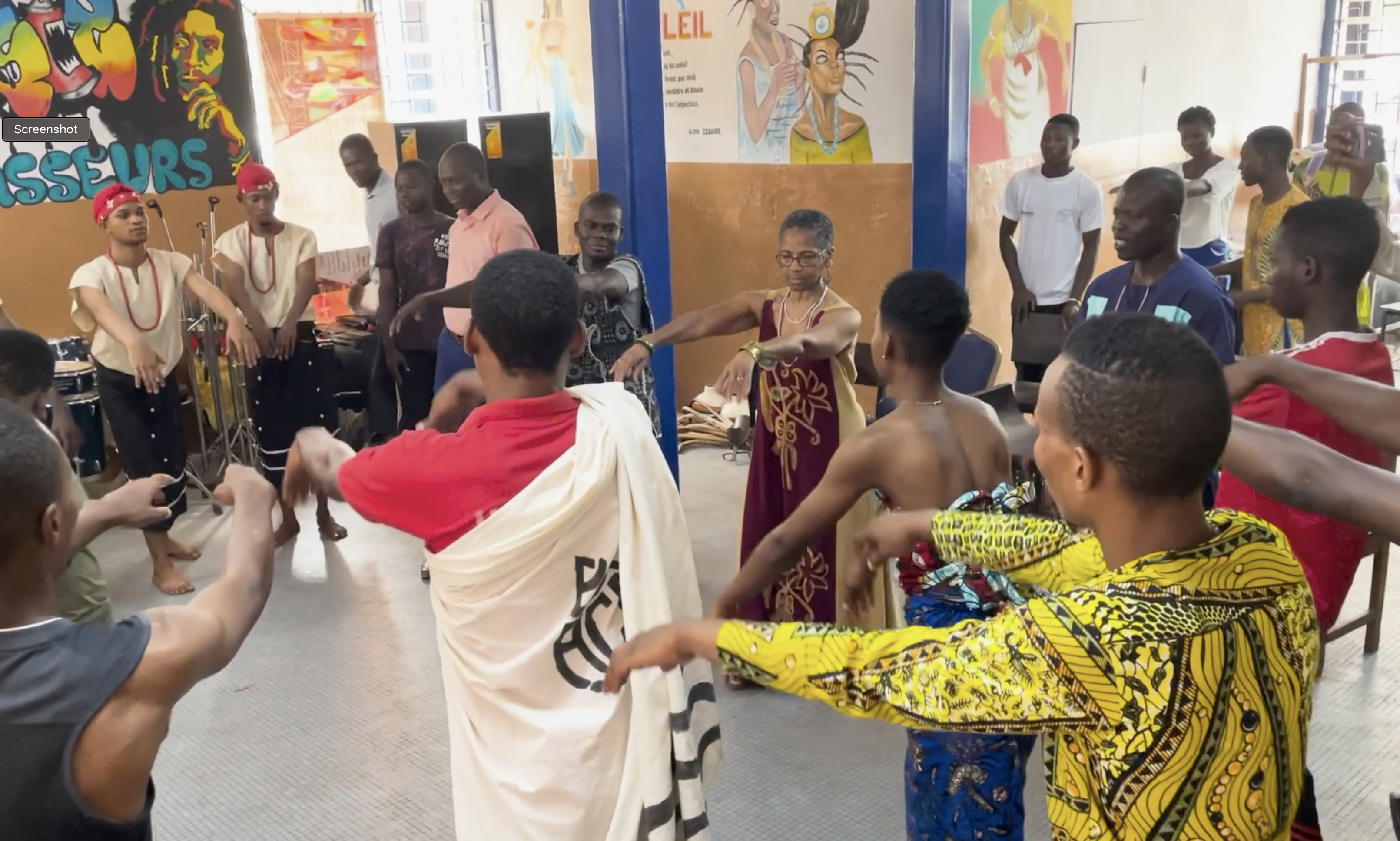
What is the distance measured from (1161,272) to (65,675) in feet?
9.84

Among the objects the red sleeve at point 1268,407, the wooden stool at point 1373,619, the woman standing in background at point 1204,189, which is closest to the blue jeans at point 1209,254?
the woman standing in background at point 1204,189

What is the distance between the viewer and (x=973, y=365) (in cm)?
451

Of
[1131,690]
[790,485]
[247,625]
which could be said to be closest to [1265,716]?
[1131,690]

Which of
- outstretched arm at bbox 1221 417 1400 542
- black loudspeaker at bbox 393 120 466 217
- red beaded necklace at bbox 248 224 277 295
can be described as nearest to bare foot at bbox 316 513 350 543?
red beaded necklace at bbox 248 224 277 295

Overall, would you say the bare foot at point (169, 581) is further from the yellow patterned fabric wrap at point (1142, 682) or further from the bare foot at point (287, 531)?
the yellow patterned fabric wrap at point (1142, 682)

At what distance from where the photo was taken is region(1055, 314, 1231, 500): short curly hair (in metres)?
1.14

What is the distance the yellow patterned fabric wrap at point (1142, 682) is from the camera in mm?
1106

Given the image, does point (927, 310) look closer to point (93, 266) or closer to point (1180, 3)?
point (93, 266)

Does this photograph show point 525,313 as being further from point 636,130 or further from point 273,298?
point 273,298

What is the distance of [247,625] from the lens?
5.19 feet

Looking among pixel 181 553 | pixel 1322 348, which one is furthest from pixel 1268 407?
pixel 181 553

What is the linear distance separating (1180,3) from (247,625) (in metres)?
8.17

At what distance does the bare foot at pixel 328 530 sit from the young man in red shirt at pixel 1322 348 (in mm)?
3947

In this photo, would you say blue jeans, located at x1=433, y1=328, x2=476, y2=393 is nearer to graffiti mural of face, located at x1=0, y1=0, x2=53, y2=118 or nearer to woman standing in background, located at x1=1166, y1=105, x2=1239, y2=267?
graffiti mural of face, located at x1=0, y1=0, x2=53, y2=118
